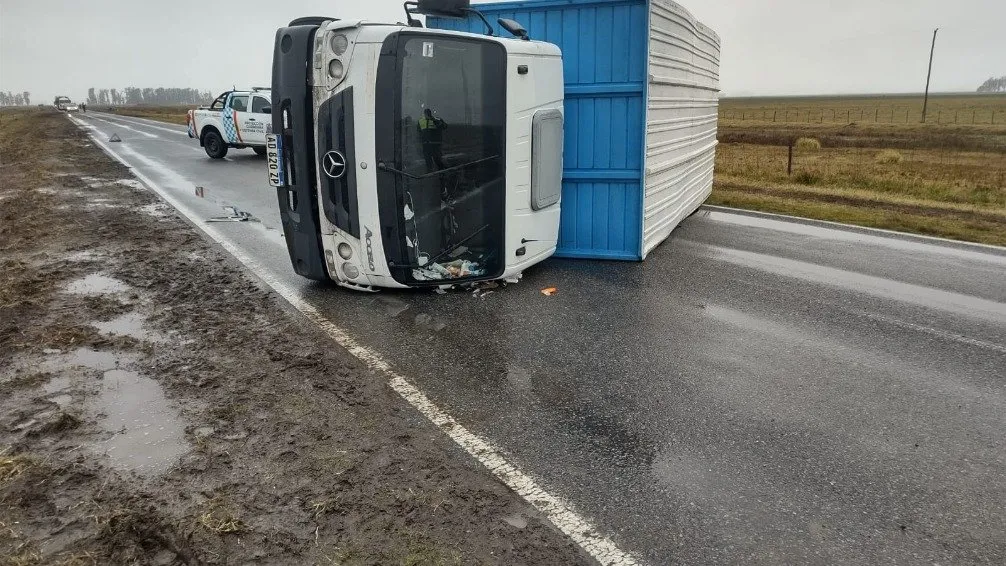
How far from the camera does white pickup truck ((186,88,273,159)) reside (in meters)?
19.5

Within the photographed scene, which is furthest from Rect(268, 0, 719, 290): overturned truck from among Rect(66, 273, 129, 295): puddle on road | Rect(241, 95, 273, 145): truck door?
Rect(241, 95, 273, 145): truck door

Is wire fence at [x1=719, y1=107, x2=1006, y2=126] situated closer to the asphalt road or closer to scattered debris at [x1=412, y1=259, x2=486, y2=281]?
the asphalt road

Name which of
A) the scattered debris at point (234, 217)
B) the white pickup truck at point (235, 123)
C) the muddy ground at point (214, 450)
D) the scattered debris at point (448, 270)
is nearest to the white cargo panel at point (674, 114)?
the scattered debris at point (448, 270)

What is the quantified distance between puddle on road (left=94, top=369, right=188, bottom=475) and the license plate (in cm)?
225

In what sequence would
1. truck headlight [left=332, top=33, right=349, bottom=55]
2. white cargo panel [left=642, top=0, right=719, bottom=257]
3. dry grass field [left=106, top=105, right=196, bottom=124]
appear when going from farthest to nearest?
1. dry grass field [left=106, top=105, right=196, bottom=124]
2. white cargo panel [left=642, top=0, right=719, bottom=257]
3. truck headlight [left=332, top=33, right=349, bottom=55]

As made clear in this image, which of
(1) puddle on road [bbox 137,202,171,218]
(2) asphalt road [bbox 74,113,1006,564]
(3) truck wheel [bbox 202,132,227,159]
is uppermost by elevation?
(3) truck wheel [bbox 202,132,227,159]

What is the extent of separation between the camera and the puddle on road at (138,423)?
3.40m

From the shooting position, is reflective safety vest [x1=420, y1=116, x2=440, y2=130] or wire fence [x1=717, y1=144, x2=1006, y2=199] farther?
wire fence [x1=717, y1=144, x2=1006, y2=199]

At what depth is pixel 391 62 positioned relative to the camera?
5.53 meters

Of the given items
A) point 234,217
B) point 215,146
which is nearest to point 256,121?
point 215,146

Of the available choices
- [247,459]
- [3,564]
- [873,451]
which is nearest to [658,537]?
[873,451]

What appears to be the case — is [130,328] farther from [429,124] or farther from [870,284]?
[870,284]

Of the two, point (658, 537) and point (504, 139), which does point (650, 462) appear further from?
point (504, 139)

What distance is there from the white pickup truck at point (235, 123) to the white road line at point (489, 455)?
1475 centimetres
